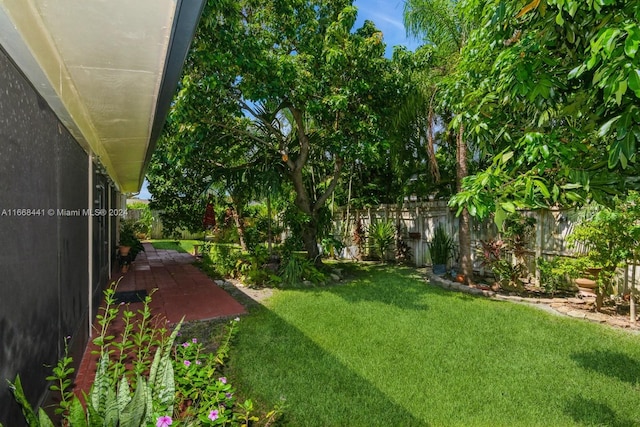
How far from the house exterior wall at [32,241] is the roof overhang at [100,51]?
140mm

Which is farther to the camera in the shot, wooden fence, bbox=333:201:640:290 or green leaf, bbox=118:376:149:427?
wooden fence, bbox=333:201:640:290

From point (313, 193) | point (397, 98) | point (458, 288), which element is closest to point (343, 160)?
point (397, 98)

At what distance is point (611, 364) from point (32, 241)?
205 inches

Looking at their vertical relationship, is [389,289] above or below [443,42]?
below

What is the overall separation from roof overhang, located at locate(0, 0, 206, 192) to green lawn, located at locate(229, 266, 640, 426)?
2.58 metres

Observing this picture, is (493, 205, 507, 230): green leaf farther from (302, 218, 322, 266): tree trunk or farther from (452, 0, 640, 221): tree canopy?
A: (302, 218, 322, 266): tree trunk

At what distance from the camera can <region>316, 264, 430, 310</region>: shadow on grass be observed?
6.11 meters

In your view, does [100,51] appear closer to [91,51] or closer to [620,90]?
[91,51]

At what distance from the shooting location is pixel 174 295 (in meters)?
6.22

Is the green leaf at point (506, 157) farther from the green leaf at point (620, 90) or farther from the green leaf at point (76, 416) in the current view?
the green leaf at point (76, 416)

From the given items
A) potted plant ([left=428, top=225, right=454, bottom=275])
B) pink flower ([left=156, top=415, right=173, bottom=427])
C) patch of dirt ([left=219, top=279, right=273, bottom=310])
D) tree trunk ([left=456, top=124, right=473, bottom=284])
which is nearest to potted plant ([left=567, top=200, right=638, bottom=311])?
tree trunk ([left=456, top=124, right=473, bottom=284])

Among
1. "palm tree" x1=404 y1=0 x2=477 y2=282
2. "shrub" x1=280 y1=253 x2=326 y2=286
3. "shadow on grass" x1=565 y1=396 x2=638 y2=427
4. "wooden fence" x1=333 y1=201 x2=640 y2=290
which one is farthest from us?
"shrub" x1=280 y1=253 x2=326 y2=286

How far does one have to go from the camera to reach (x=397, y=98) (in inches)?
314

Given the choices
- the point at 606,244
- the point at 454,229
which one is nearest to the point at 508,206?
the point at 606,244
